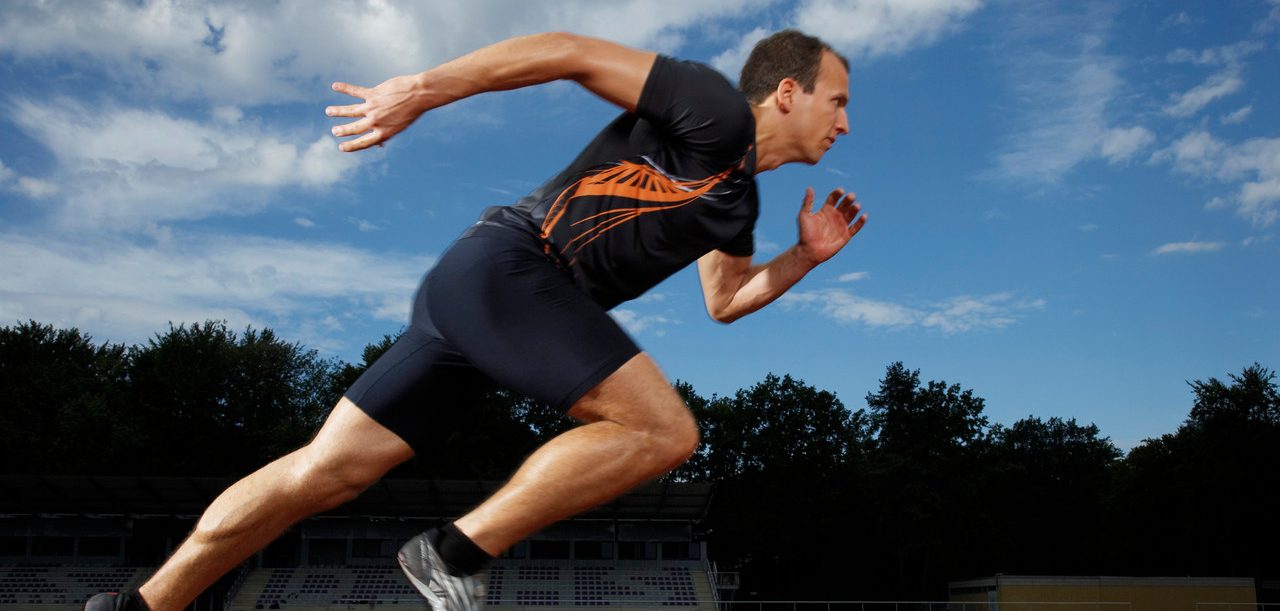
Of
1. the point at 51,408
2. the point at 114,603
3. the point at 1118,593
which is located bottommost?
the point at 1118,593

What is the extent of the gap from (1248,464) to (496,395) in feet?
108

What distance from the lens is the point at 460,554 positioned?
2.46 m

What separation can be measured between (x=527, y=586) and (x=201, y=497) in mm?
11688

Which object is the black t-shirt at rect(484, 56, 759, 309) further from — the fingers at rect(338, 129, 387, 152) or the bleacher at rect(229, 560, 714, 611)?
the bleacher at rect(229, 560, 714, 611)

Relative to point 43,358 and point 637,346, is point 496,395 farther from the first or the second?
point 637,346

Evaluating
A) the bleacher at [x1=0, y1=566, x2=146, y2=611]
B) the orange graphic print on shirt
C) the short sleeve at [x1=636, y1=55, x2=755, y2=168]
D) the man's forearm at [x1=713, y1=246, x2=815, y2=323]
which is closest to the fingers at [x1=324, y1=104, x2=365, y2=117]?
the orange graphic print on shirt

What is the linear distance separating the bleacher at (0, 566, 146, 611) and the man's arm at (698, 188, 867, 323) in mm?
34990

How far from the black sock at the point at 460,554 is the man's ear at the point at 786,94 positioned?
1.51 m

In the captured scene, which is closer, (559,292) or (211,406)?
(559,292)

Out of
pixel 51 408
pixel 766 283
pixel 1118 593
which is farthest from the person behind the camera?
pixel 51 408

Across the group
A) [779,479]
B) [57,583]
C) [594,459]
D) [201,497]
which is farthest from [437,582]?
[779,479]

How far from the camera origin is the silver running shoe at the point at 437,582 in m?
2.46

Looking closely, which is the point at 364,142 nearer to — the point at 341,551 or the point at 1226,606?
the point at 341,551

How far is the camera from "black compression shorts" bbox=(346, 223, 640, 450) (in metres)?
2.46
